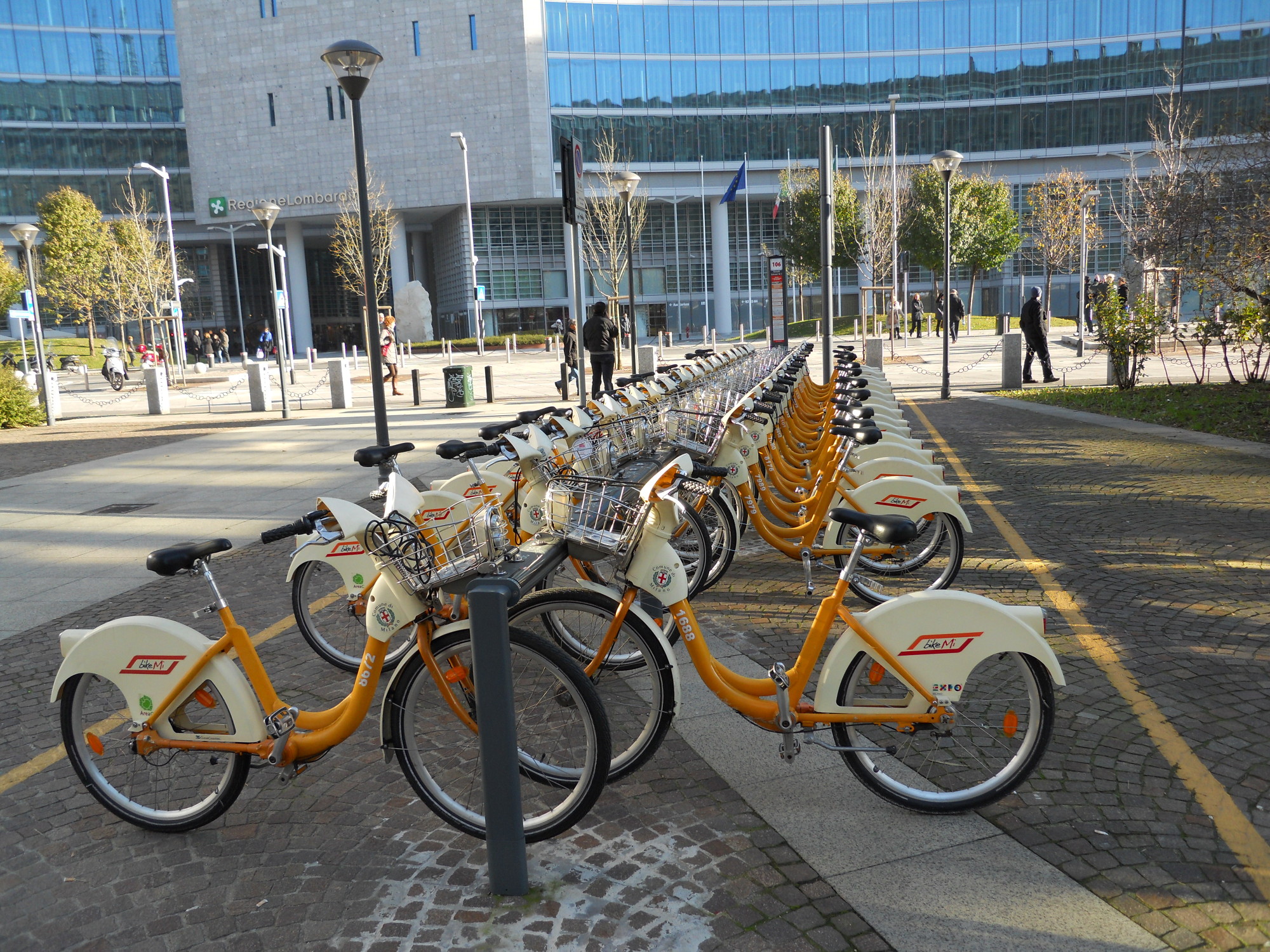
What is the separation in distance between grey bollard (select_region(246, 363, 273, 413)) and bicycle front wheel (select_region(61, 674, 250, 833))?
1883 cm

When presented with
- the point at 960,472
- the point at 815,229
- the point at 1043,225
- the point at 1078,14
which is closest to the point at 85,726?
the point at 960,472

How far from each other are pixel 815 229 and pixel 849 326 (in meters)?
7.54

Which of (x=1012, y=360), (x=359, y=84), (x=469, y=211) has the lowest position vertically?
(x=1012, y=360)

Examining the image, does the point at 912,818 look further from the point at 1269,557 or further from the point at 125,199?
the point at 125,199

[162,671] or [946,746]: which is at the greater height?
[162,671]

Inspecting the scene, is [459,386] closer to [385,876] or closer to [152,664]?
[152,664]

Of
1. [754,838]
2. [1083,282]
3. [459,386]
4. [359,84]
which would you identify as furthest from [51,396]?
[1083,282]

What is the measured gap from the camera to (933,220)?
4306 centimetres

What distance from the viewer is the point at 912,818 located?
3217mm

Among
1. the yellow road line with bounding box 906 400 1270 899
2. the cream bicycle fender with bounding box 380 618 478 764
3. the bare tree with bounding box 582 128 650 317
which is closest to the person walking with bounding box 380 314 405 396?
the bare tree with bounding box 582 128 650 317

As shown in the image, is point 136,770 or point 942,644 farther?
point 136,770

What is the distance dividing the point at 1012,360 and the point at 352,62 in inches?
572

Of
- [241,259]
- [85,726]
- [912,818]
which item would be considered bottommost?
[912,818]

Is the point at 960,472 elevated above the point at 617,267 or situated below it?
below
